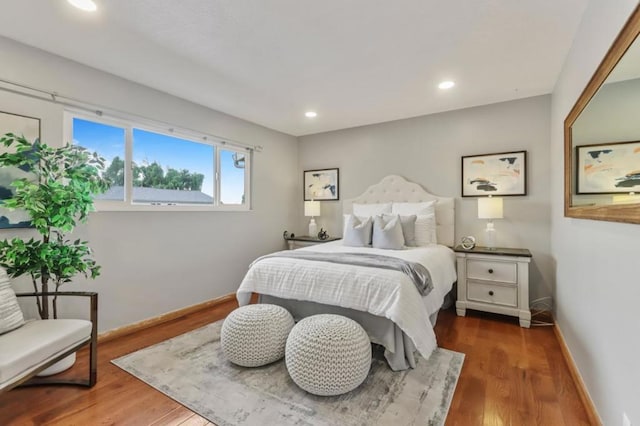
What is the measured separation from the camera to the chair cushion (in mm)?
1476

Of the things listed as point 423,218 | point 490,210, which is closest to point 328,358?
point 423,218

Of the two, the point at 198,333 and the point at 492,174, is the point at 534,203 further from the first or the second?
the point at 198,333

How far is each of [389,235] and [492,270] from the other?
112cm

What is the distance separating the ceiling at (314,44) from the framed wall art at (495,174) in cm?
68

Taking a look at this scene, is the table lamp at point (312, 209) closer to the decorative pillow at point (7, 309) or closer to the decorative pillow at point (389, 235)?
the decorative pillow at point (389, 235)

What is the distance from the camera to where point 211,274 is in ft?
12.0

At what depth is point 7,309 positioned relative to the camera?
1787mm

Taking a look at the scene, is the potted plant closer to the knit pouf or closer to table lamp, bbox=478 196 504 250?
the knit pouf

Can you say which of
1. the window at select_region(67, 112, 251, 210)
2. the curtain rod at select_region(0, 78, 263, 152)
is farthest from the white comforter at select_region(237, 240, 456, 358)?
the curtain rod at select_region(0, 78, 263, 152)

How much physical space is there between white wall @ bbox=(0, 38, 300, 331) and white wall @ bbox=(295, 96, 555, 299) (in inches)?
45.0

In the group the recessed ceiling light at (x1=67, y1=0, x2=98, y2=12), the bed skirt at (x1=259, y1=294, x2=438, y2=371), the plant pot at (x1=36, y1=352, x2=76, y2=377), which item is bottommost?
the plant pot at (x1=36, y1=352, x2=76, y2=377)

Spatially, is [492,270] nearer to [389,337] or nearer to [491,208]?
[491,208]

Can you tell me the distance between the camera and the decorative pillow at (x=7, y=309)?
1.75 meters

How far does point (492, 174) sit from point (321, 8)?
2.75m
